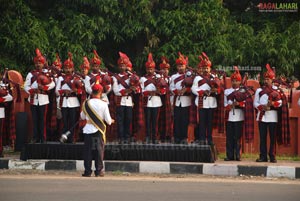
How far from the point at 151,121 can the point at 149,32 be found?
504cm

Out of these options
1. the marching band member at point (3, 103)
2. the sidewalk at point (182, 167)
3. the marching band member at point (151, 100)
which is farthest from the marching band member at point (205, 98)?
the marching band member at point (3, 103)

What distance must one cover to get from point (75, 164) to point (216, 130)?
3.08 metres

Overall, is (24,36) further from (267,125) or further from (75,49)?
(267,125)

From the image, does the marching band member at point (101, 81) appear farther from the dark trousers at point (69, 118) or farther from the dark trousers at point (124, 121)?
the dark trousers at point (69, 118)

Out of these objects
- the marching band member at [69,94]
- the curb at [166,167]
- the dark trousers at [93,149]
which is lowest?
the curb at [166,167]

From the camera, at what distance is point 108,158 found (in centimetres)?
1650

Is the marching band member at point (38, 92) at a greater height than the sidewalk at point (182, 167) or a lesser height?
greater

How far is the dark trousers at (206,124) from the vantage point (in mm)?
16859

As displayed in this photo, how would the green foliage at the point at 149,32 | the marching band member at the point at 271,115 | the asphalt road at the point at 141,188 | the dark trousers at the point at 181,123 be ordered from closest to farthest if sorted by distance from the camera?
the asphalt road at the point at 141,188
the marching band member at the point at 271,115
the dark trousers at the point at 181,123
the green foliage at the point at 149,32

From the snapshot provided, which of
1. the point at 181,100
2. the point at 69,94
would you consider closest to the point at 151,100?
the point at 181,100

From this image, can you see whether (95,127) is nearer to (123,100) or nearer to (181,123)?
(123,100)

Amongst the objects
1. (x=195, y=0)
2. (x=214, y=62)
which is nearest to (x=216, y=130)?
(x=214, y=62)

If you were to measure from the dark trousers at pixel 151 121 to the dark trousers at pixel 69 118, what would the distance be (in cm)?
136

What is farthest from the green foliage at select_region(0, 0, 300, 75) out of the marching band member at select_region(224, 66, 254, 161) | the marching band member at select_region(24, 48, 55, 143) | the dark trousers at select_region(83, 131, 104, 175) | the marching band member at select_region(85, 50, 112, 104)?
the dark trousers at select_region(83, 131, 104, 175)
